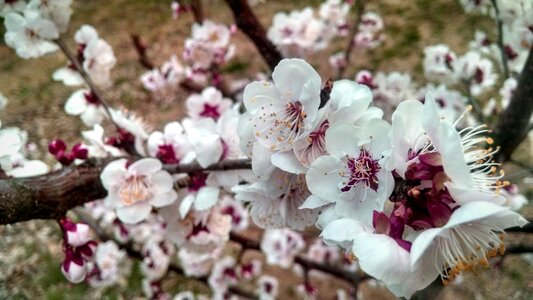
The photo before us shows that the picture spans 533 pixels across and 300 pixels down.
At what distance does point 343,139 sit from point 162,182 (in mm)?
444

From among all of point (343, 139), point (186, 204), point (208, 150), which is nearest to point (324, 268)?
point (186, 204)

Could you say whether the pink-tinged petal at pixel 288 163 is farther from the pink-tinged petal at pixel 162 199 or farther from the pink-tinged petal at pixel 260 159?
the pink-tinged petal at pixel 162 199

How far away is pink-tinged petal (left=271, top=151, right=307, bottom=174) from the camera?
59 cm

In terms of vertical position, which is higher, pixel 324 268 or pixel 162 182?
pixel 162 182

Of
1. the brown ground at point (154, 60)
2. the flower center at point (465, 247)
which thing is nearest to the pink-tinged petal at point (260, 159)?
the flower center at point (465, 247)

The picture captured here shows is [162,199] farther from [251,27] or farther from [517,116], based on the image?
[517,116]

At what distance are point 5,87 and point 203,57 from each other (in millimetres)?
2767

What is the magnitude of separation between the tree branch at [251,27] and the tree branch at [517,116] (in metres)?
0.58

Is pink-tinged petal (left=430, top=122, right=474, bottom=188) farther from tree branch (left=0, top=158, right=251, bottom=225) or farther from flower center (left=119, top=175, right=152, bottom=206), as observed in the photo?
flower center (left=119, top=175, right=152, bottom=206)

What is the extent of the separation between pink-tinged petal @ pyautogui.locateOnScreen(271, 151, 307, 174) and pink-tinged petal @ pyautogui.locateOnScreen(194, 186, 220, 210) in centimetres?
31

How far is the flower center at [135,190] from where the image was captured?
0.88m

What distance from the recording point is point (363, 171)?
574 millimetres

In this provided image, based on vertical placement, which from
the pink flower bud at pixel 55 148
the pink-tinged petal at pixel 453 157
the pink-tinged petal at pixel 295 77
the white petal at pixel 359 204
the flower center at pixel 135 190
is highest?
the pink-tinged petal at pixel 295 77

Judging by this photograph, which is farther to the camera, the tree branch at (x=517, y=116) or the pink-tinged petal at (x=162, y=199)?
the tree branch at (x=517, y=116)
